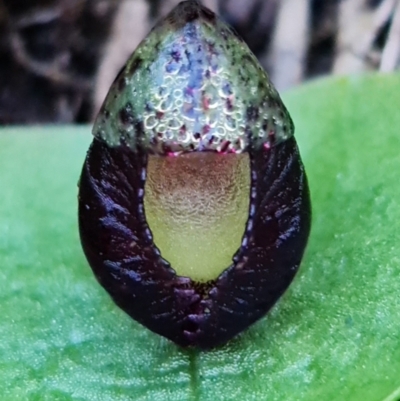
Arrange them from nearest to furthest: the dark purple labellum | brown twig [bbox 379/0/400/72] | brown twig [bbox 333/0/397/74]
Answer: the dark purple labellum → brown twig [bbox 379/0/400/72] → brown twig [bbox 333/0/397/74]

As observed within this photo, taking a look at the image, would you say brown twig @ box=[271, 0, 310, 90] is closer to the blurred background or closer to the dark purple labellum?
the blurred background

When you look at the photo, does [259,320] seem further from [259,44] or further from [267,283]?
[259,44]

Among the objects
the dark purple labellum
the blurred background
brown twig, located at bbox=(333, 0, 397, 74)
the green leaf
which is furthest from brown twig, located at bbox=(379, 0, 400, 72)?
the dark purple labellum

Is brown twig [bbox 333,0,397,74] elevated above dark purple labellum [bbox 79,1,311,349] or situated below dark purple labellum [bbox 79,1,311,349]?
above

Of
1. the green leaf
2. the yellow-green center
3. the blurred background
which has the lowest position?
the green leaf

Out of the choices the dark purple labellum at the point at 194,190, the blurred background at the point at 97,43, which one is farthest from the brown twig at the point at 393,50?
the dark purple labellum at the point at 194,190

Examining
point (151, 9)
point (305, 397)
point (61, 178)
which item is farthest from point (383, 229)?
point (151, 9)

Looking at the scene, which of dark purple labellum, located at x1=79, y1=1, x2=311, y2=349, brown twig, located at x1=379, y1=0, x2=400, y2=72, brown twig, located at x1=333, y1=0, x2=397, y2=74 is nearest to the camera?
dark purple labellum, located at x1=79, y1=1, x2=311, y2=349
